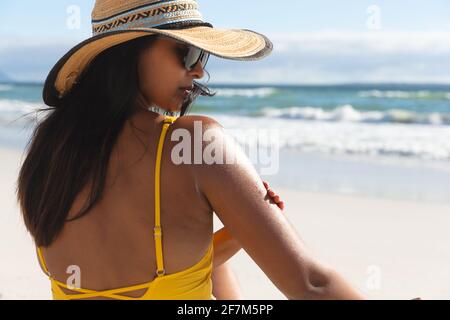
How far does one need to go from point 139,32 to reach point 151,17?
0.39 feet

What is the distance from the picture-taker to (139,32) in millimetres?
1503

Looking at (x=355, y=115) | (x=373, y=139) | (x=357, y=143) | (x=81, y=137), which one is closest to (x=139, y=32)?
(x=81, y=137)

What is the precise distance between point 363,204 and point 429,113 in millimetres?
13176

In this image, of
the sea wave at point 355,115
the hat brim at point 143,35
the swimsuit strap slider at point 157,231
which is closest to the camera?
the swimsuit strap slider at point 157,231

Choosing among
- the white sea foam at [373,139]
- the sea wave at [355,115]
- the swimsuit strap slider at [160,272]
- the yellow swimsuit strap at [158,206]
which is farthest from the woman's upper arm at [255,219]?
the sea wave at [355,115]

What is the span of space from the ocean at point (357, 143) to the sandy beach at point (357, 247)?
1.88 ft

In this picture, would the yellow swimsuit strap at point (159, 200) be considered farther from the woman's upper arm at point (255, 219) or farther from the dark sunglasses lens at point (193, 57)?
the dark sunglasses lens at point (193, 57)

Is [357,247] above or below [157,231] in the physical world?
below

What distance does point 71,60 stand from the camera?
164 centimetres

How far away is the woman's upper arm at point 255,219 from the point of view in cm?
131

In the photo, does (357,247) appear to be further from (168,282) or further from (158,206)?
(158,206)

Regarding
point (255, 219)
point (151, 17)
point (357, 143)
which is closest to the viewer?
point (255, 219)

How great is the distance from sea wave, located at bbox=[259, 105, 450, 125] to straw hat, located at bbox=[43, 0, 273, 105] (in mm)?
14075
